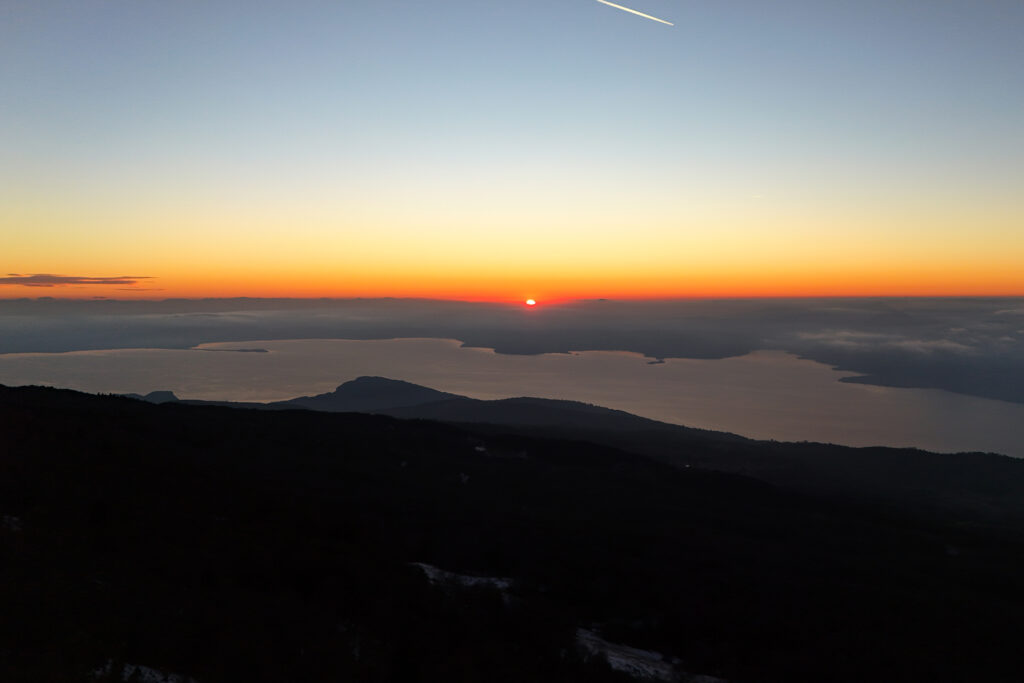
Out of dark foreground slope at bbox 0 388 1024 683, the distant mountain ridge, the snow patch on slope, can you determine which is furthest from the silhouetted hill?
the snow patch on slope

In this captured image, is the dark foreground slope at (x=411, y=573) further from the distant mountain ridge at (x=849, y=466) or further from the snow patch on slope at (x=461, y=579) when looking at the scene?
the distant mountain ridge at (x=849, y=466)

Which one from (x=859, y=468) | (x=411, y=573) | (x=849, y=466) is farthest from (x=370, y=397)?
(x=411, y=573)

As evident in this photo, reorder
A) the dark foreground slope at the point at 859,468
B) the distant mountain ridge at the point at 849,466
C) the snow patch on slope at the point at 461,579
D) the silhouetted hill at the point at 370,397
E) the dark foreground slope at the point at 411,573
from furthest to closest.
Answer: the silhouetted hill at the point at 370,397 → the distant mountain ridge at the point at 849,466 → the dark foreground slope at the point at 859,468 → the snow patch on slope at the point at 461,579 → the dark foreground slope at the point at 411,573

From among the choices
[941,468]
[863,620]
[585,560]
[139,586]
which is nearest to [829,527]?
[863,620]

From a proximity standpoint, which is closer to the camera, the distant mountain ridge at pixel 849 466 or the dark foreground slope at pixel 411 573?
the dark foreground slope at pixel 411 573

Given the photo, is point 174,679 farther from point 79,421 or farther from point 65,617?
point 79,421

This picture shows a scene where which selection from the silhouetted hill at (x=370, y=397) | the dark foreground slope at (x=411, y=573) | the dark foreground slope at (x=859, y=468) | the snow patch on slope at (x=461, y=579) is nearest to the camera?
the dark foreground slope at (x=411, y=573)

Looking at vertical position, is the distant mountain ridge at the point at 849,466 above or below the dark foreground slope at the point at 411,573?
below

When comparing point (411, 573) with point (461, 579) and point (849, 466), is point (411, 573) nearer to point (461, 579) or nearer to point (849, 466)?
point (461, 579)

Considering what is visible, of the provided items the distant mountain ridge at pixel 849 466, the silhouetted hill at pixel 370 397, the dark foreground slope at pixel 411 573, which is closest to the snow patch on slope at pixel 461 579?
the dark foreground slope at pixel 411 573
